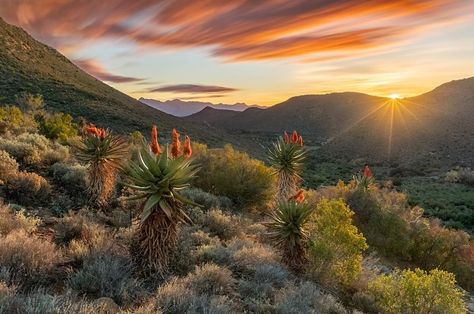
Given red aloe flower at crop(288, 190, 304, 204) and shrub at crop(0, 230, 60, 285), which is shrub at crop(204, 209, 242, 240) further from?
shrub at crop(0, 230, 60, 285)

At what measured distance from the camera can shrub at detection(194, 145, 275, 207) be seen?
53.8 ft

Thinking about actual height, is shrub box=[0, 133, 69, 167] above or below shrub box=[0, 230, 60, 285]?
above

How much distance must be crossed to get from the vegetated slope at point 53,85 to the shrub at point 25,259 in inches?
1661

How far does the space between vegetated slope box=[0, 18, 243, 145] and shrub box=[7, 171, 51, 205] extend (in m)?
37.6

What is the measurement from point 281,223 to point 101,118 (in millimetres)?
46551

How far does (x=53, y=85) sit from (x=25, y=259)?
56560 millimetres

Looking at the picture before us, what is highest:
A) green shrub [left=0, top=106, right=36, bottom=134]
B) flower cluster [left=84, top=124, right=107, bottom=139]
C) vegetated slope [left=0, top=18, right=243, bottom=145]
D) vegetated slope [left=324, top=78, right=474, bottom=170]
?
vegetated slope [left=0, top=18, right=243, bottom=145]

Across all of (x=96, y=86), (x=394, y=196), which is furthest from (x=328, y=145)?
(x=394, y=196)

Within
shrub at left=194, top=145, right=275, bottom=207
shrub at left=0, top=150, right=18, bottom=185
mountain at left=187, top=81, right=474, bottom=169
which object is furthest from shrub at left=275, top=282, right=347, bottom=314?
mountain at left=187, top=81, right=474, bottom=169

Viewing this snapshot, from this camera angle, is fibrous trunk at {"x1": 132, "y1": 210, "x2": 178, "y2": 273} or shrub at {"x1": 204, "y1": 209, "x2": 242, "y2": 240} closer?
fibrous trunk at {"x1": 132, "y1": 210, "x2": 178, "y2": 273}

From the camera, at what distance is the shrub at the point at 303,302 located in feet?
20.6

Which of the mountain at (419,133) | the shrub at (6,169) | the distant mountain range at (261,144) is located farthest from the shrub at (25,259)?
the mountain at (419,133)

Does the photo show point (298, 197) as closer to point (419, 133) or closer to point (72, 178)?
point (72, 178)

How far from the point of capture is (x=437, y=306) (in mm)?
7598
